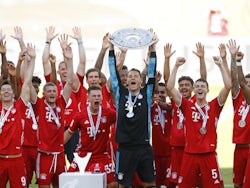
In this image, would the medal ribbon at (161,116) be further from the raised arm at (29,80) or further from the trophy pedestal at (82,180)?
the trophy pedestal at (82,180)

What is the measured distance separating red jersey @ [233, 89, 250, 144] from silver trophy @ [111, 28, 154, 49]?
1642mm

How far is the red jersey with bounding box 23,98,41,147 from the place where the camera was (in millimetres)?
11273

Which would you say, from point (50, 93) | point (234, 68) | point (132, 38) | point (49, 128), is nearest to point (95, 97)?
point (50, 93)

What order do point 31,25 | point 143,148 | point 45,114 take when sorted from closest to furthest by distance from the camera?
point 143,148
point 45,114
point 31,25

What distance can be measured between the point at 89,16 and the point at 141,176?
13.3 metres

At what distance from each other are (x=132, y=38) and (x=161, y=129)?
1.91 m

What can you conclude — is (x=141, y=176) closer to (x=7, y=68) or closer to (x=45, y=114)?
(x=45, y=114)

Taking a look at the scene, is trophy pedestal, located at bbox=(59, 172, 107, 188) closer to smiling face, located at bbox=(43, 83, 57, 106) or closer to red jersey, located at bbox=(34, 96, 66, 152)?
red jersey, located at bbox=(34, 96, 66, 152)

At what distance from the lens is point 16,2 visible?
2347cm

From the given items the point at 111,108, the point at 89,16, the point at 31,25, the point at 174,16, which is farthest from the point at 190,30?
the point at 111,108

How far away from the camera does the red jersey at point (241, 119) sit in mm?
11094

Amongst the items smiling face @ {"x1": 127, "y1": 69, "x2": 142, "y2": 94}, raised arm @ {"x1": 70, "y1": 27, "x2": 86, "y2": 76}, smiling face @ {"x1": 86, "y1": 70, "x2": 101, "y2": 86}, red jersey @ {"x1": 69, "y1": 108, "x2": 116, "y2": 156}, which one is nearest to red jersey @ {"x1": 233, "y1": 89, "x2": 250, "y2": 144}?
smiling face @ {"x1": 127, "y1": 69, "x2": 142, "y2": 94}

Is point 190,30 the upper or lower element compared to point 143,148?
upper

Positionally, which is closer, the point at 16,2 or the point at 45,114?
the point at 45,114
